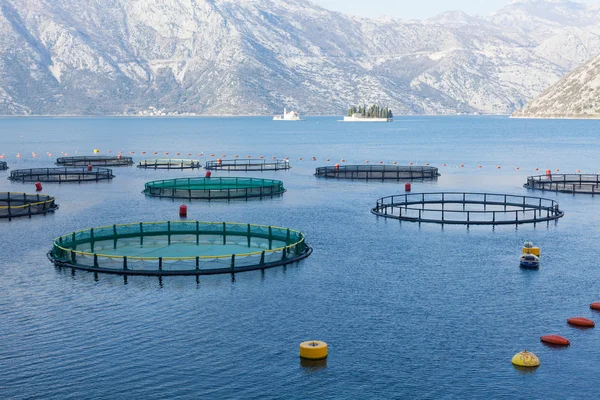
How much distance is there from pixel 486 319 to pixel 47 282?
111 ft

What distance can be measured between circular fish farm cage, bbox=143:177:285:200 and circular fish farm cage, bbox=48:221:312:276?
112ft

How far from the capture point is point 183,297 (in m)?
59.5


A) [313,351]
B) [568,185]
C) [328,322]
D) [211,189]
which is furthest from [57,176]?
[313,351]

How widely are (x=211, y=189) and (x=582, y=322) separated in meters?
75.8

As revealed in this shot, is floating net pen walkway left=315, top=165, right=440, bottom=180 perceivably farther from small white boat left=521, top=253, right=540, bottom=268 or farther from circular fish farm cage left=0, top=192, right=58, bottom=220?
small white boat left=521, top=253, right=540, bottom=268

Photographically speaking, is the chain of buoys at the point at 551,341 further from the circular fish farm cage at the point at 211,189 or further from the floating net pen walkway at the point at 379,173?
the floating net pen walkway at the point at 379,173

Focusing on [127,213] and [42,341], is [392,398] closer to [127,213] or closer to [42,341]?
[42,341]

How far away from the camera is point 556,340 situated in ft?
163

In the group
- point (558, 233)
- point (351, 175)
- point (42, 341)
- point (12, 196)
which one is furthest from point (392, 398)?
point (351, 175)

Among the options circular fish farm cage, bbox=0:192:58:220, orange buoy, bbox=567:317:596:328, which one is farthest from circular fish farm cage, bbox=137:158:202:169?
orange buoy, bbox=567:317:596:328

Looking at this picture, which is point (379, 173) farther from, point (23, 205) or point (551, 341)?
point (551, 341)

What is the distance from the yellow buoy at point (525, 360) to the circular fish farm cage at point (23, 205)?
7020 centimetres

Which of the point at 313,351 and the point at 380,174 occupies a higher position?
the point at 380,174

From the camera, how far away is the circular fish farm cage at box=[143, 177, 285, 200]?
393 feet
